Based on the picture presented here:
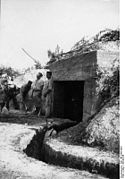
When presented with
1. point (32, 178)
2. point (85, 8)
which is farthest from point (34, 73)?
point (32, 178)

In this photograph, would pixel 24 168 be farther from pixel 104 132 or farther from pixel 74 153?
pixel 104 132

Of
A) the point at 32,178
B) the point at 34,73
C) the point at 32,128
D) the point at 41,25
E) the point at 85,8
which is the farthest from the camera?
the point at 34,73

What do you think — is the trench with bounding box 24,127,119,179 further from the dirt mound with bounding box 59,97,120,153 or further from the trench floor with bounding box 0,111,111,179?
the dirt mound with bounding box 59,97,120,153

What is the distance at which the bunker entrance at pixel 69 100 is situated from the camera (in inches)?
255

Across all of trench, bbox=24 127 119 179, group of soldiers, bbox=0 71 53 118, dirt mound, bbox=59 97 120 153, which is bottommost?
trench, bbox=24 127 119 179

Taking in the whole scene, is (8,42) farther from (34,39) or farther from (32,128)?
(32,128)

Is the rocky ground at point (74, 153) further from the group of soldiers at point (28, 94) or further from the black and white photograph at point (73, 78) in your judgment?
the group of soldiers at point (28, 94)

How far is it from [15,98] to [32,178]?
224 inches

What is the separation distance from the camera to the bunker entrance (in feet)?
21.2

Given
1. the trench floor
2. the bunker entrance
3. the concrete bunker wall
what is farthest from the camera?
the bunker entrance

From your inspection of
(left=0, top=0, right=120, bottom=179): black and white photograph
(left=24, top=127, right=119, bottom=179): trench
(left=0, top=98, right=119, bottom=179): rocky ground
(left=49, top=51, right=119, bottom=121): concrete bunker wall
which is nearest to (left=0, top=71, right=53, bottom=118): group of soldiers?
(left=49, top=51, right=119, bottom=121): concrete bunker wall

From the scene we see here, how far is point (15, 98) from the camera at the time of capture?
8.08m

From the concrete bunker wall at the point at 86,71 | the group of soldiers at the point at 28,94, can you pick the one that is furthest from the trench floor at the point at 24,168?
the group of soldiers at the point at 28,94

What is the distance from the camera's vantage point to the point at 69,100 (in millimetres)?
6625
